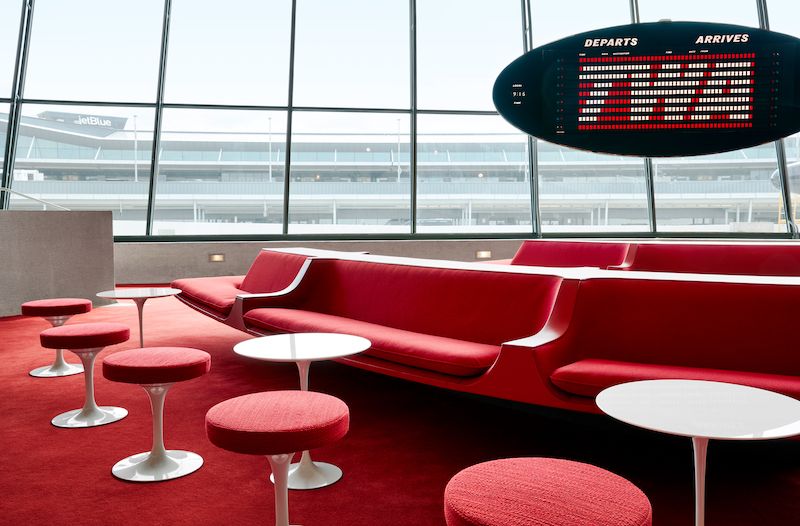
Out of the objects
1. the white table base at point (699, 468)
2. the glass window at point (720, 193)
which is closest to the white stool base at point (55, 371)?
the white table base at point (699, 468)

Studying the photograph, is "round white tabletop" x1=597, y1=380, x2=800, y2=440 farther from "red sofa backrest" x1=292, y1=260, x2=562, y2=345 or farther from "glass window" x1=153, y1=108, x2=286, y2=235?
"glass window" x1=153, y1=108, x2=286, y2=235

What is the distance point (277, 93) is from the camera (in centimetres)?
830

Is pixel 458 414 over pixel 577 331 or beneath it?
beneath

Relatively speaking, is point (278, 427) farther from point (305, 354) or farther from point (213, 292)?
point (213, 292)

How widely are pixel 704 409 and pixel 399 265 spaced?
2393 mm

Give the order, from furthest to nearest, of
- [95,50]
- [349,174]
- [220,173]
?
[349,174], [220,173], [95,50]

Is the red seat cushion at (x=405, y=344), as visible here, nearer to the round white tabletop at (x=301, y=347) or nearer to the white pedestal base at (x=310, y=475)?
the round white tabletop at (x=301, y=347)

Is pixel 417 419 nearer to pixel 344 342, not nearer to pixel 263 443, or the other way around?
pixel 344 342

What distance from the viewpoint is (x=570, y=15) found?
341 inches

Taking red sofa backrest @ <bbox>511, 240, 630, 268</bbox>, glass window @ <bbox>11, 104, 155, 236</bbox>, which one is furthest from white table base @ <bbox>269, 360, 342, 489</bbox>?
glass window @ <bbox>11, 104, 155, 236</bbox>

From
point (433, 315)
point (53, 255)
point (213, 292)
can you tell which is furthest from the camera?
point (53, 255)

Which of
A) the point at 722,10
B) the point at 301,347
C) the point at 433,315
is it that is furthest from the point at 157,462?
the point at 722,10

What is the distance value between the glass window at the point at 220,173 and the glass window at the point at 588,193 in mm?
3893

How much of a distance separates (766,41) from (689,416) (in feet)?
14.6
